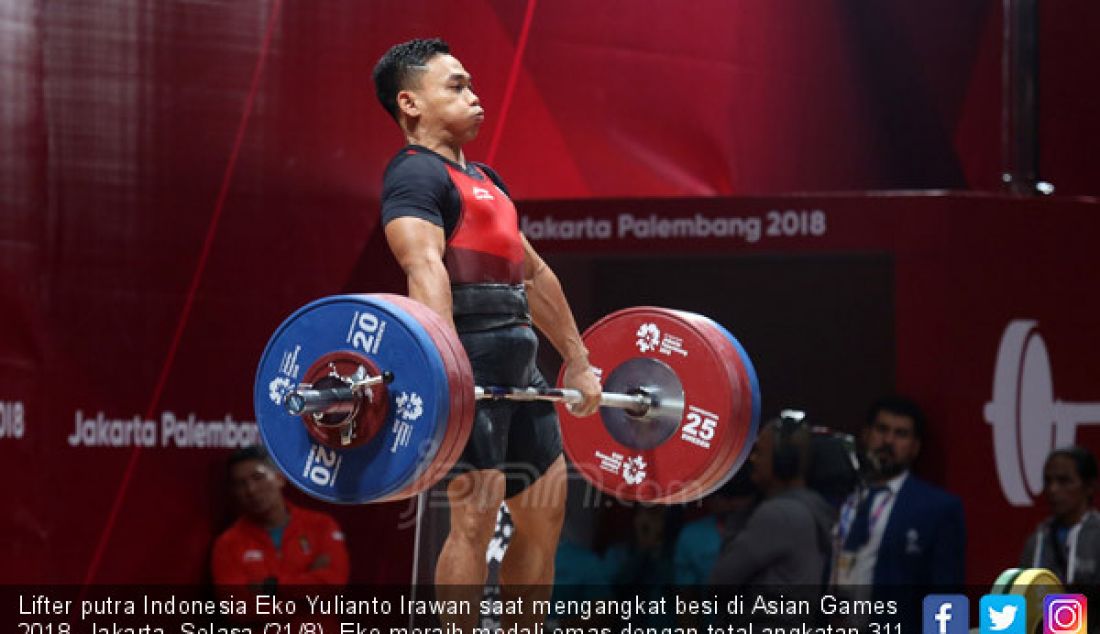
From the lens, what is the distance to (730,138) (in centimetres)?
842

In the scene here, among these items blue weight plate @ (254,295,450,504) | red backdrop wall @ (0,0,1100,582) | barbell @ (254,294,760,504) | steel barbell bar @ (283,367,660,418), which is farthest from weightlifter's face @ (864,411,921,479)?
blue weight plate @ (254,295,450,504)

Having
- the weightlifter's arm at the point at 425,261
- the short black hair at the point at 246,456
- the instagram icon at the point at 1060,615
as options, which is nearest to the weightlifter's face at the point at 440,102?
the weightlifter's arm at the point at 425,261

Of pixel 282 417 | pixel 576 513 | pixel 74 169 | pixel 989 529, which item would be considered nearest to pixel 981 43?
pixel 989 529

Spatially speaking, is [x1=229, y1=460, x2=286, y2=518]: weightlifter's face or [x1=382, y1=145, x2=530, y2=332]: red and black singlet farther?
[x1=229, y1=460, x2=286, y2=518]: weightlifter's face

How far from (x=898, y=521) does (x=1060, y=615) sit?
2.32m

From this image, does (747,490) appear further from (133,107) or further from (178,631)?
(133,107)

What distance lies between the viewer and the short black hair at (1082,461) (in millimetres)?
7191

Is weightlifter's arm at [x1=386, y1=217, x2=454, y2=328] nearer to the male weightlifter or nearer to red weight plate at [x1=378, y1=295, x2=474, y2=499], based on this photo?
the male weightlifter

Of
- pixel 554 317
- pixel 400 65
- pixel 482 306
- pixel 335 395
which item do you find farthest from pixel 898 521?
pixel 335 395

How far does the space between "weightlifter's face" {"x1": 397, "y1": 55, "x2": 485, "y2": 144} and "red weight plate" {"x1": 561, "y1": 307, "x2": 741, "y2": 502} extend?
91 centimetres

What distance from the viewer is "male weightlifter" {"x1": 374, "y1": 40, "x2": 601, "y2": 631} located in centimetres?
486

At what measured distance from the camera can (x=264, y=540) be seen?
7352mm

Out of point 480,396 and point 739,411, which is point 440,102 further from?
point 739,411

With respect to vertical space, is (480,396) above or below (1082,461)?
below
